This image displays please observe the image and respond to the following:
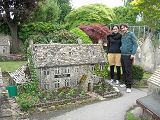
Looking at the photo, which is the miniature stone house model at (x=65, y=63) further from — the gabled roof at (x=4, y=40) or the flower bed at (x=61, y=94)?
the gabled roof at (x=4, y=40)

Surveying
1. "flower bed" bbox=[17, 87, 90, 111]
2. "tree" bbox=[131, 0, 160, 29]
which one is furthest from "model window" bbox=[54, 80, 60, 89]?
"tree" bbox=[131, 0, 160, 29]

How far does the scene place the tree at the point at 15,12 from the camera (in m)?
23.8

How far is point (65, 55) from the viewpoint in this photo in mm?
12242

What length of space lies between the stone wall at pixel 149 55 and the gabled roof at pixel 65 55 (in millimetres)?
7811

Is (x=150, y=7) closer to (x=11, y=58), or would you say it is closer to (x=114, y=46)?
(x=114, y=46)

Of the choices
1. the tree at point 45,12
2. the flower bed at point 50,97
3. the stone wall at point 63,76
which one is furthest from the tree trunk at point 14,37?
the flower bed at point 50,97

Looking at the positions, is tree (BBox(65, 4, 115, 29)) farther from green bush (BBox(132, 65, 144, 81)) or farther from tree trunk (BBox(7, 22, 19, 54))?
green bush (BBox(132, 65, 144, 81))

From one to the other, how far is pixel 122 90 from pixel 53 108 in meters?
5.35

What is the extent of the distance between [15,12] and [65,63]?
15.7 m

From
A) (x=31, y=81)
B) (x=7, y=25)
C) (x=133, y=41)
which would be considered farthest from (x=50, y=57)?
(x=7, y=25)

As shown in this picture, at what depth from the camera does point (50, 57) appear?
11789 millimetres

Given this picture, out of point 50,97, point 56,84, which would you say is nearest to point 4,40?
point 56,84

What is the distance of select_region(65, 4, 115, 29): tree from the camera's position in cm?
3262

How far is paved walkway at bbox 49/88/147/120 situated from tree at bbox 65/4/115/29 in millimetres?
23733
